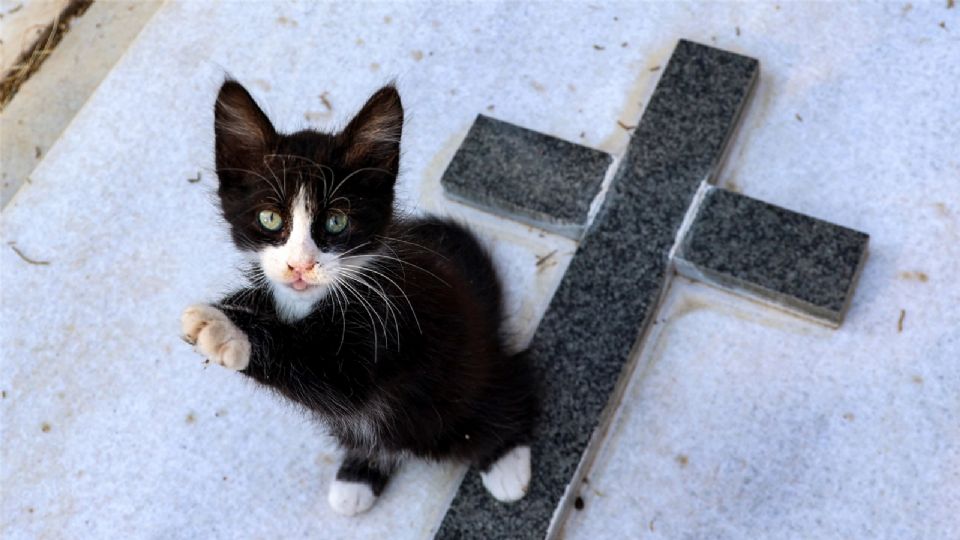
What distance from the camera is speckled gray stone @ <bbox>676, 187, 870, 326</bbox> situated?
191 cm

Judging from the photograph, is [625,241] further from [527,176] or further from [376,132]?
[376,132]

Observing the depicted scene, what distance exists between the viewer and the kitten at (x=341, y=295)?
4.38 ft

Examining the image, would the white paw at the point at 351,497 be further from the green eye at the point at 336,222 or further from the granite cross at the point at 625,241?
the green eye at the point at 336,222

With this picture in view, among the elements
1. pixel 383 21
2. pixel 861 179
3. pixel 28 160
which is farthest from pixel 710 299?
pixel 28 160

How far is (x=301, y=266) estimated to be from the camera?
1310mm

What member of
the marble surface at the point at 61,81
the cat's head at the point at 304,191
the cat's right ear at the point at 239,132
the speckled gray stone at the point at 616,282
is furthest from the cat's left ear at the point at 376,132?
the marble surface at the point at 61,81

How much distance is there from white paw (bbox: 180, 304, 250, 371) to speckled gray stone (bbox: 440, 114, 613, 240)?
3.01 feet

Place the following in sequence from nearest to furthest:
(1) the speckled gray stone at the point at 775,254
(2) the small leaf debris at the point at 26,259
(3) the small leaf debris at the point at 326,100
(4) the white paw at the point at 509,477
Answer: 1. (4) the white paw at the point at 509,477
2. (1) the speckled gray stone at the point at 775,254
3. (2) the small leaf debris at the point at 26,259
4. (3) the small leaf debris at the point at 326,100

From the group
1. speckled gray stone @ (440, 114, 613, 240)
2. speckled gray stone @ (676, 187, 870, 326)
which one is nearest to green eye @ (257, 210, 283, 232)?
speckled gray stone @ (440, 114, 613, 240)

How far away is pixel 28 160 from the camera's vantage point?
2.52 m

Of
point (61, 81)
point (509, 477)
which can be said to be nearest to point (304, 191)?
point (509, 477)

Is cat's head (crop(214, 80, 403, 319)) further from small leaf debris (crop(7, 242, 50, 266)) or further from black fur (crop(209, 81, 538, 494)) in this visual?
small leaf debris (crop(7, 242, 50, 266))

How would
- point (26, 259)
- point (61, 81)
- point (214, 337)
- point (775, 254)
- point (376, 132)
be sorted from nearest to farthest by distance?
point (214, 337), point (376, 132), point (775, 254), point (26, 259), point (61, 81)

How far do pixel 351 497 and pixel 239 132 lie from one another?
83cm
